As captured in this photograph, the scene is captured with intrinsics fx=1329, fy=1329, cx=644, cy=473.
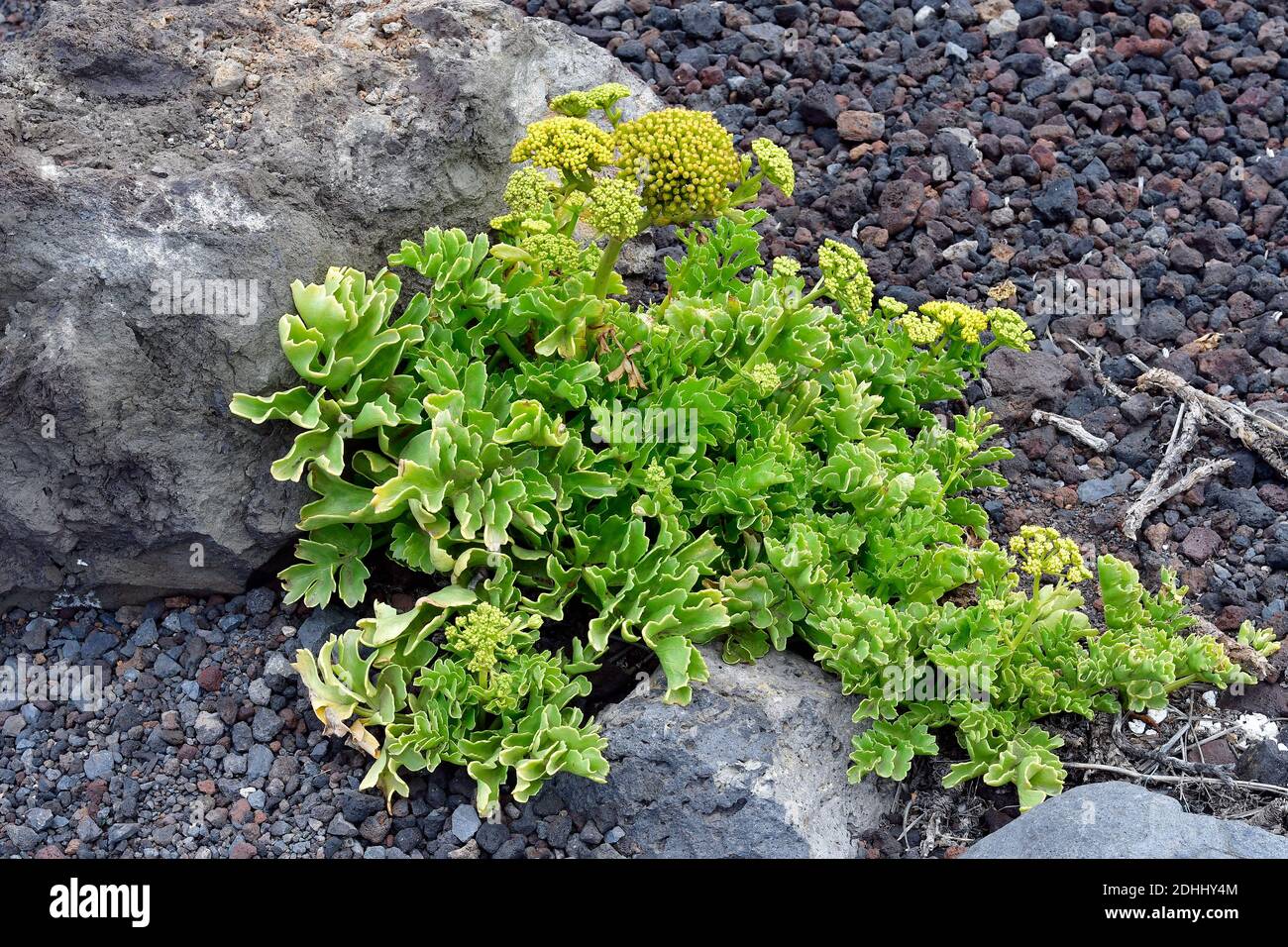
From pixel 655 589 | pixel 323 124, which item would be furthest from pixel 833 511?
pixel 323 124

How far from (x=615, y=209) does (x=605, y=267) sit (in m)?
0.44

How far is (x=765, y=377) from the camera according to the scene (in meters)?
4.98

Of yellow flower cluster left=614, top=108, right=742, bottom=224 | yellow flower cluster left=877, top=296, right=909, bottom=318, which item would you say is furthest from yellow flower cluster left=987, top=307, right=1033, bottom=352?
yellow flower cluster left=614, top=108, right=742, bottom=224

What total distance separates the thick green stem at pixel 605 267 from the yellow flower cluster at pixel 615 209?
0.21m

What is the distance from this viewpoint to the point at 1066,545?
177 inches

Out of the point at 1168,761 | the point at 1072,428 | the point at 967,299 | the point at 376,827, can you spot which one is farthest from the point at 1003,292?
the point at 376,827

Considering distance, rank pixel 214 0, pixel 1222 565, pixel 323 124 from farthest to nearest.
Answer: pixel 214 0 → pixel 1222 565 → pixel 323 124

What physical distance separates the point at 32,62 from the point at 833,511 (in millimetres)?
3584

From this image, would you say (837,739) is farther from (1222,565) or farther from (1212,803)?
(1222,565)

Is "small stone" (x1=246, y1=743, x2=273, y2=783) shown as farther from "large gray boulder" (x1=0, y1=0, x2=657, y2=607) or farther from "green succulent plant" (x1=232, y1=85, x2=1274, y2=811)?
"large gray boulder" (x1=0, y1=0, x2=657, y2=607)

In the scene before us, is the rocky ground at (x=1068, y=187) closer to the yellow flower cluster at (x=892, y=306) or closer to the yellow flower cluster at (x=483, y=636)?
the yellow flower cluster at (x=892, y=306)

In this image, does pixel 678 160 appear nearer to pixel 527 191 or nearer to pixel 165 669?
pixel 527 191

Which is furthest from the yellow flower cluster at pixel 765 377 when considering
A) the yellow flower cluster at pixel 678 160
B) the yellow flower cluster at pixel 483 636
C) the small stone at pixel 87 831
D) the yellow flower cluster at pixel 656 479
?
the small stone at pixel 87 831

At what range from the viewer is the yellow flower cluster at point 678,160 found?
465 cm
